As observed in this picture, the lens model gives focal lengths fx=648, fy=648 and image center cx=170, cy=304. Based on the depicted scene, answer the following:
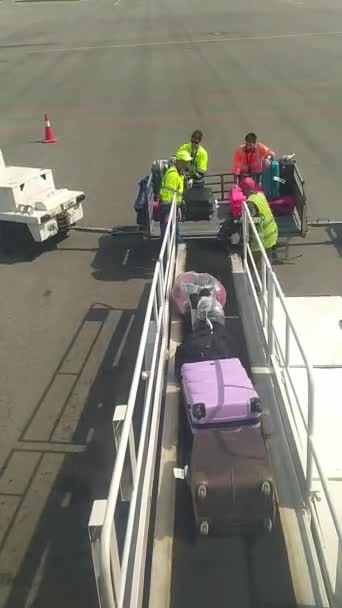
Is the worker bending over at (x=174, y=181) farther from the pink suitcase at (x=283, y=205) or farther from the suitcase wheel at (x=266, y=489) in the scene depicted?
the suitcase wheel at (x=266, y=489)

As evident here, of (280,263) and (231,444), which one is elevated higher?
(231,444)

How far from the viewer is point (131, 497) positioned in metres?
3.74

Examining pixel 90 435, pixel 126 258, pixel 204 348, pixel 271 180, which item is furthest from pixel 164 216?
pixel 90 435

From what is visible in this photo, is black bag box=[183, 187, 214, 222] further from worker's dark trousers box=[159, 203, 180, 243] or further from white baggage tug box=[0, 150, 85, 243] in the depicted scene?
white baggage tug box=[0, 150, 85, 243]

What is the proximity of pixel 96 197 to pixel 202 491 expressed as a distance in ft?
32.5

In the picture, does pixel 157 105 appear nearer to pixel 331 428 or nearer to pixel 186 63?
pixel 186 63

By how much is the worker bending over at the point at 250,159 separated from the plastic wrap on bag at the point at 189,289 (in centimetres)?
402

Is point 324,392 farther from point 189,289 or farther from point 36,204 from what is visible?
point 36,204

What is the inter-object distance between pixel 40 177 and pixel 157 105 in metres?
13.5

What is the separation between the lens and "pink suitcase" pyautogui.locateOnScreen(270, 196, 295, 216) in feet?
34.5

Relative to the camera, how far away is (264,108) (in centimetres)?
2183

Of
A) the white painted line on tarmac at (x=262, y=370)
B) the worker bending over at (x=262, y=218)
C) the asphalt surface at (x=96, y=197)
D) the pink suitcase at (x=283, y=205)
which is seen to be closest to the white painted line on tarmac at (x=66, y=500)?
the asphalt surface at (x=96, y=197)

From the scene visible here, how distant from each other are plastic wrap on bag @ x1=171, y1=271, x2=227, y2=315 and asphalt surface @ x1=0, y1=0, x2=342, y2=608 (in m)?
0.92

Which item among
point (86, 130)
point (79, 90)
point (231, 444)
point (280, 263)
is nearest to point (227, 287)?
point (280, 263)
